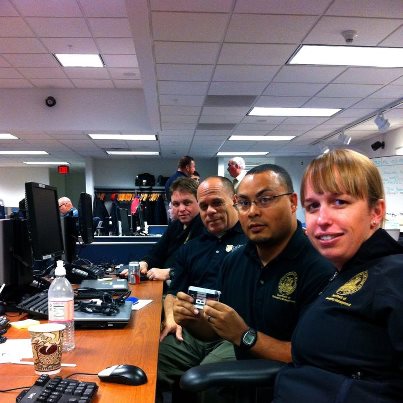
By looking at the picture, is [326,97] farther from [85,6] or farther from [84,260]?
[84,260]

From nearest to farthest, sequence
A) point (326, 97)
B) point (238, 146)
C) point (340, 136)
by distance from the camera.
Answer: point (326, 97), point (340, 136), point (238, 146)

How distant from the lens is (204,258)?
2.39 meters

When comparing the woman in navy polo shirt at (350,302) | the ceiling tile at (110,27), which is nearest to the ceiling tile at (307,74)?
the ceiling tile at (110,27)

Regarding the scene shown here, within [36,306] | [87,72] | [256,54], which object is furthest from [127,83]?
[36,306]

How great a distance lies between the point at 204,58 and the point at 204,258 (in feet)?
8.55

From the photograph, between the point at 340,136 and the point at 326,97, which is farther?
the point at 340,136

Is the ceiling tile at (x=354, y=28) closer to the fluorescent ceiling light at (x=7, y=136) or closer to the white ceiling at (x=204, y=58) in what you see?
the white ceiling at (x=204, y=58)

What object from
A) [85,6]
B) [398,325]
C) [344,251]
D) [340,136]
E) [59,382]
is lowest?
[59,382]

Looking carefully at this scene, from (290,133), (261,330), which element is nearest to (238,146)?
(290,133)

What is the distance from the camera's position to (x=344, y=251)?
3.64 ft

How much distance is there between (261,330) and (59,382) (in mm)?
809

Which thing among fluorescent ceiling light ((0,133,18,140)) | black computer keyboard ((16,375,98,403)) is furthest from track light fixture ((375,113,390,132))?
fluorescent ceiling light ((0,133,18,140))

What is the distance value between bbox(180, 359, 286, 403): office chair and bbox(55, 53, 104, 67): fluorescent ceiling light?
189 inches

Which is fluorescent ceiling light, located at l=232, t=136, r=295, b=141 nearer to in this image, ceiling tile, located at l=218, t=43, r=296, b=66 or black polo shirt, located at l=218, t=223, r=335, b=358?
ceiling tile, located at l=218, t=43, r=296, b=66
